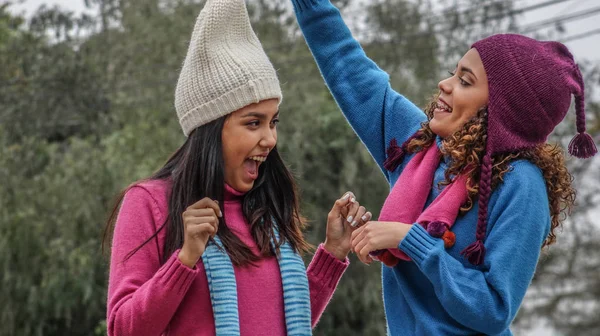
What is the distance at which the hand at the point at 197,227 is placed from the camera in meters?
2.30

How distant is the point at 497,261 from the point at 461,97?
424 mm

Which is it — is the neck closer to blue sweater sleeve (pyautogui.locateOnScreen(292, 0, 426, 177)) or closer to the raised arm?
the raised arm

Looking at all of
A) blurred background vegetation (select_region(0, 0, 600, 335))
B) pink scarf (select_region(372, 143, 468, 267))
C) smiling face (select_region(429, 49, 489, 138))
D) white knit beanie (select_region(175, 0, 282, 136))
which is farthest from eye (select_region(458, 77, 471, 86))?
blurred background vegetation (select_region(0, 0, 600, 335))

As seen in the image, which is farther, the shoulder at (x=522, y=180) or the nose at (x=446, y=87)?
the nose at (x=446, y=87)

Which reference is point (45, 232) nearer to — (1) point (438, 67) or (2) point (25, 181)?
(2) point (25, 181)

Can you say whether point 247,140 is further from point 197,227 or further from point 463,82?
point 463,82

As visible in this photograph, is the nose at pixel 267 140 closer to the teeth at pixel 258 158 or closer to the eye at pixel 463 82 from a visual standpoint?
the teeth at pixel 258 158

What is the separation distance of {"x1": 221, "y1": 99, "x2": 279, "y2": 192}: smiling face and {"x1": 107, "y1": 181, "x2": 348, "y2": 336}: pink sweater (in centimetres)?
7

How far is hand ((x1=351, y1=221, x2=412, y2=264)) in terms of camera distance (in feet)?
7.61

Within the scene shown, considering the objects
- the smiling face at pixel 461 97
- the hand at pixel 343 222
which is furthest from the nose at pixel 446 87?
the hand at pixel 343 222

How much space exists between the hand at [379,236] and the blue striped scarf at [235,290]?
0.83 ft

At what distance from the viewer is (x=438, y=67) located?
9461 millimetres

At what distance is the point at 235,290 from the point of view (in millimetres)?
2453

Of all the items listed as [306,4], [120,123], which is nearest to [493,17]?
[120,123]
